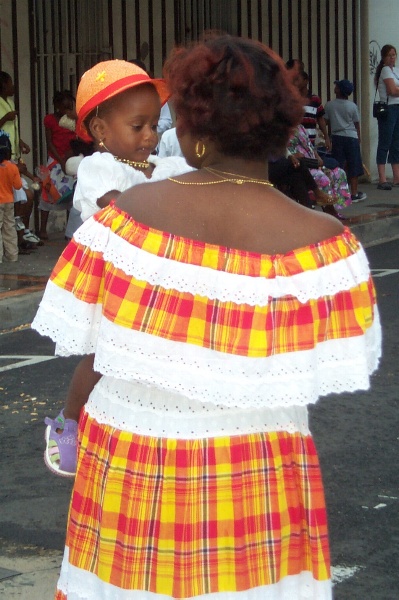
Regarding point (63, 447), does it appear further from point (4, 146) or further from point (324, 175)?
point (324, 175)

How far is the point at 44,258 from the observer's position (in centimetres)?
1114

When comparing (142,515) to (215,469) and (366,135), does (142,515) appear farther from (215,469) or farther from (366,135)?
(366,135)

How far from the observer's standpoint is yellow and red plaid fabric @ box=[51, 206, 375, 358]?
84.7 inches

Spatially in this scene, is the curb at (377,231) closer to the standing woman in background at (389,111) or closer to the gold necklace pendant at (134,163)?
the standing woman in background at (389,111)

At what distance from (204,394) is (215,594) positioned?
40 cm

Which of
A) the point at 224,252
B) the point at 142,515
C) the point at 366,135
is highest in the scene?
the point at 224,252

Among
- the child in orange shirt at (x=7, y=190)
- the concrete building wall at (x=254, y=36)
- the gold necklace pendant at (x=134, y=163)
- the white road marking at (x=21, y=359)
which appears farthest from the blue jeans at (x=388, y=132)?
the gold necklace pendant at (x=134, y=163)

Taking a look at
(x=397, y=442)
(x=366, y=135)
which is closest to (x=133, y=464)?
(x=397, y=442)

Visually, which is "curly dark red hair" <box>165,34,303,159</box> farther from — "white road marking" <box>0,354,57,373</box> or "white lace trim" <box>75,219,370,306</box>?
"white road marking" <box>0,354,57,373</box>

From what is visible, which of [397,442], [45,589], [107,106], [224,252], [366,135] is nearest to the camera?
[224,252]

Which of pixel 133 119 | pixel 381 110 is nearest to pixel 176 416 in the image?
pixel 133 119

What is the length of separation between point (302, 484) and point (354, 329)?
0.34 meters

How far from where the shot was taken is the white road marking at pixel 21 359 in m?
7.17

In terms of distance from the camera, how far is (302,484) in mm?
2295
